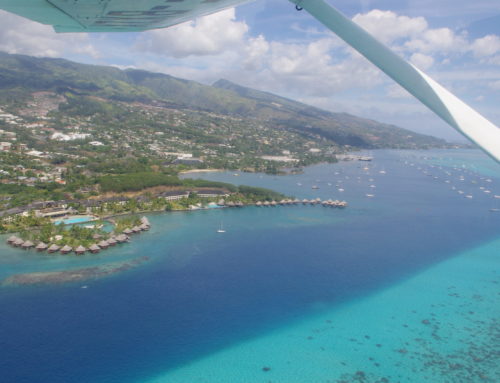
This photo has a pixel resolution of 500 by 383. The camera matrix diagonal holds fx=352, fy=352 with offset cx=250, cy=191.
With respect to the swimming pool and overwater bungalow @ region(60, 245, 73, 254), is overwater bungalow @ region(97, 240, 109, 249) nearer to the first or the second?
overwater bungalow @ region(60, 245, 73, 254)

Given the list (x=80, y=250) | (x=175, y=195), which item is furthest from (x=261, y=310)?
(x=175, y=195)

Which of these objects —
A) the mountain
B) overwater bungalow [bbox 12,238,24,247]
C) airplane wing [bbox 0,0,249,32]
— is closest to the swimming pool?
overwater bungalow [bbox 12,238,24,247]

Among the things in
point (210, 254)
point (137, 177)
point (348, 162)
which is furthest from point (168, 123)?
point (210, 254)

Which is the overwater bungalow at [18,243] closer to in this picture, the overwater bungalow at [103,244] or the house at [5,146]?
the overwater bungalow at [103,244]

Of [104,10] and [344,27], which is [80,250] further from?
[344,27]

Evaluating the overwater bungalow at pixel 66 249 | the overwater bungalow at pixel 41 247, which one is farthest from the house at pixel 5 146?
the overwater bungalow at pixel 66 249

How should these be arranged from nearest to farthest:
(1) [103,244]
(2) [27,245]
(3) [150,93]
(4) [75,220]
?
(2) [27,245] → (1) [103,244] → (4) [75,220] → (3) [150,93]
